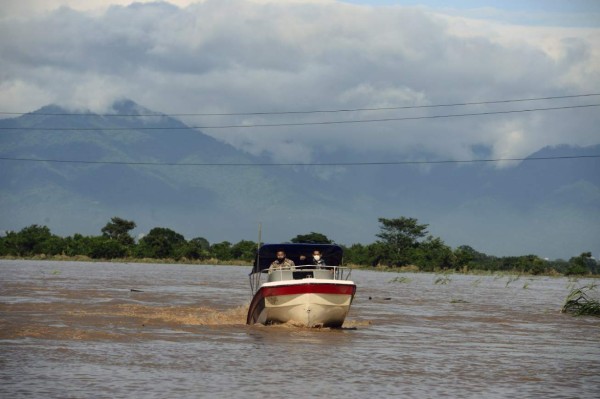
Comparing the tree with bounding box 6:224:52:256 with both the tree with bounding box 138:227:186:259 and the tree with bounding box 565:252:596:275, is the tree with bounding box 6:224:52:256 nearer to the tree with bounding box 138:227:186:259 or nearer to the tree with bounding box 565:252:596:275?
the tree with bounding box 138:227:186:259

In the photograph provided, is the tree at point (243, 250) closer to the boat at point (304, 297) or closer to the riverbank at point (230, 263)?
the riverbank at point (230, 263)

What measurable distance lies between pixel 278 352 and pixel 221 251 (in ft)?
313

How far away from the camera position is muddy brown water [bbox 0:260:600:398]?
17.2m

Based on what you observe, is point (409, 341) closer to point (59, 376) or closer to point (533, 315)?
point (59, 376)

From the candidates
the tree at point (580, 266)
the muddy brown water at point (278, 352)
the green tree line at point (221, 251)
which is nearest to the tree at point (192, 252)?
the green tree line at point (221, 251)

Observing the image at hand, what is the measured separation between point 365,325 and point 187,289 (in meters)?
20.4

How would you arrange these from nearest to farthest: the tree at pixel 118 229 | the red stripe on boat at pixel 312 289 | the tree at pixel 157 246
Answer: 1. the red stripe on boat at pixel 312 289
2. the tree at pixel 157 246
3. the tree at pixel 118 229

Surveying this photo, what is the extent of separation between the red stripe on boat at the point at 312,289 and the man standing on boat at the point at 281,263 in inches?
39.0

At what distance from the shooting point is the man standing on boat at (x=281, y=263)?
28.1m

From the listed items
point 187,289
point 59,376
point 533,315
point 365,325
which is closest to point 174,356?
point 59,376

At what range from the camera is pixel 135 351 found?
21641 mm

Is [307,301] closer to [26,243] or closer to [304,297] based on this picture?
[304,297]

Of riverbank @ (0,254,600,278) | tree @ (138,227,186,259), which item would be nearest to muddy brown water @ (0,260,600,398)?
riverbank @ (0,254,600,278)

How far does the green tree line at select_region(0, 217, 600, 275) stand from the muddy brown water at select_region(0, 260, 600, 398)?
66.9 metres
